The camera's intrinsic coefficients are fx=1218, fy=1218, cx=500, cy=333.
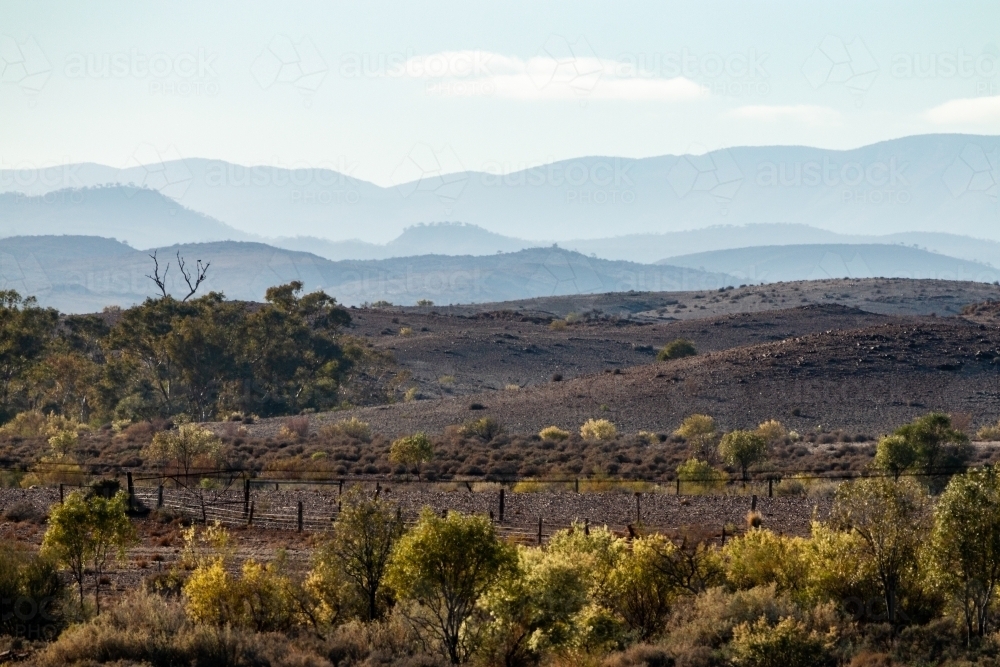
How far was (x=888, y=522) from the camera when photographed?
824 inches

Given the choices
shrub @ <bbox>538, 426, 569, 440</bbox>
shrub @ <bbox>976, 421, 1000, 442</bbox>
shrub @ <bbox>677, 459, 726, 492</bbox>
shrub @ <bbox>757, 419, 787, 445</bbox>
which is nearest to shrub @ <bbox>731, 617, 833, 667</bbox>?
shrub @ <bbox>677, 459, 726, 492</bbox>

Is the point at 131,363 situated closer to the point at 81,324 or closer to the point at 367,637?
the point at 81,324

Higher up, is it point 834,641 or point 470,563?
point 470,563

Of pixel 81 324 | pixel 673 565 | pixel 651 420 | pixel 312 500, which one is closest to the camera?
pixel 673 565

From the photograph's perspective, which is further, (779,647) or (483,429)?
(483,429)

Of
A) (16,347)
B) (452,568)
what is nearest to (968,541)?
(452,568)

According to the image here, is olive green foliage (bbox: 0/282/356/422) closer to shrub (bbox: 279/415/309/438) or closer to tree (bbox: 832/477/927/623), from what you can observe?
shrub (bbox: 279/415/309/438)

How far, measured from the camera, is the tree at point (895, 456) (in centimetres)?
3797

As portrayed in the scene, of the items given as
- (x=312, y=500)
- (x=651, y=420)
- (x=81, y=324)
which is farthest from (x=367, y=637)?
(x=81, y=324)

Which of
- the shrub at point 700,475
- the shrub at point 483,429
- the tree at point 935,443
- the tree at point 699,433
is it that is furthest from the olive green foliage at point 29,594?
the shrub at point 483,429

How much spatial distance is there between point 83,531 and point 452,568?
7.72 m

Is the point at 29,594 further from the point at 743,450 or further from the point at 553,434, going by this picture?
the point at 553,434

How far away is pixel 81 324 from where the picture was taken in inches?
3098

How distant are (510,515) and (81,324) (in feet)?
179
